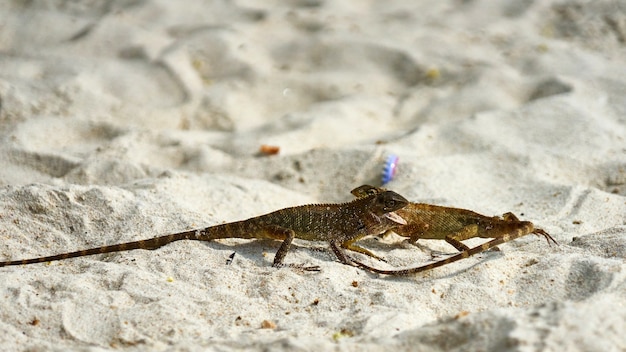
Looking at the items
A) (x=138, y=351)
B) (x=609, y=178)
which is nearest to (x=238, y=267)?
(x=138, y=351)

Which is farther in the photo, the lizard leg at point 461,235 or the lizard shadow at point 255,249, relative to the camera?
the lizard leg at point 461,235

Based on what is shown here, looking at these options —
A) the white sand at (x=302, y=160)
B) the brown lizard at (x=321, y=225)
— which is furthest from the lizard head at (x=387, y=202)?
the white sand at (x=302, y=160)

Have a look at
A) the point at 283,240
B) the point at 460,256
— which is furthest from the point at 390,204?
the point at 283,240

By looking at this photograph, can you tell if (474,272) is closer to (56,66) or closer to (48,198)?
(48,198)

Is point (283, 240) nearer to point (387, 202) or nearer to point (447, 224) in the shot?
point (387, 202)

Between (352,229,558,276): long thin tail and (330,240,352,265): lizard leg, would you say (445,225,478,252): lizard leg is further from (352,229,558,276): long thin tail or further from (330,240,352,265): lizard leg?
(330,240,352,265): lizard leg

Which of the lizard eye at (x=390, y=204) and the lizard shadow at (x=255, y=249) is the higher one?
the lizard eye at (x=390, y=204)

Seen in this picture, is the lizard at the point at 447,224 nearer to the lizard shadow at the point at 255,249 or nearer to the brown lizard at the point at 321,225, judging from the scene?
the brown lizard at the point at 321,225
